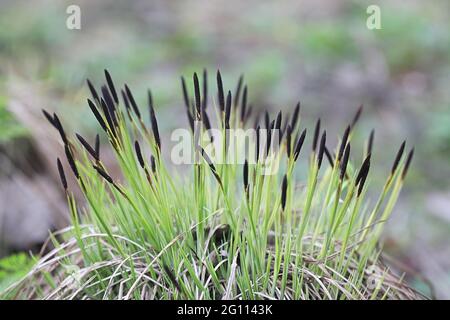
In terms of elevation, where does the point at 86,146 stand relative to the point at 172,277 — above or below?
above

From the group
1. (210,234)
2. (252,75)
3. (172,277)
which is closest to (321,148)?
(210,234)

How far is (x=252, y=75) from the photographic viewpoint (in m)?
4.19

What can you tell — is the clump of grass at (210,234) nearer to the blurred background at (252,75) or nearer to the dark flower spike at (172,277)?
the dark flower spike at (172,277)

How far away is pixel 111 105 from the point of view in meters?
1.31

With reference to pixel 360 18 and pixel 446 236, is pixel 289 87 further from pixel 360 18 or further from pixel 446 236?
pixel 446 236

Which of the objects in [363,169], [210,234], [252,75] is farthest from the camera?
[252,75]

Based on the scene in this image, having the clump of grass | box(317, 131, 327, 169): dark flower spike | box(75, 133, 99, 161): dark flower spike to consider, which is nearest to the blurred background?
the clump of grass

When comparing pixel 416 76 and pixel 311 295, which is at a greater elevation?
pixel 416 76

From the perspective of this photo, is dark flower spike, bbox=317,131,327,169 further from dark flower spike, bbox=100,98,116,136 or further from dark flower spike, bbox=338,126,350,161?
dark flower spike, bbox=100,98,116,136

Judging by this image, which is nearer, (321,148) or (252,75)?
(321,148)

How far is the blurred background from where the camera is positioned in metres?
2.45

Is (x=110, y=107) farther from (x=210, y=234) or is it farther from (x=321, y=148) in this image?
(x=321, y=148)
